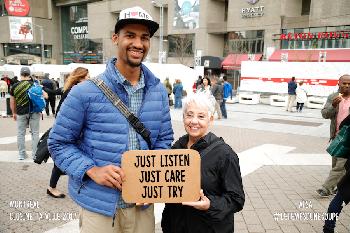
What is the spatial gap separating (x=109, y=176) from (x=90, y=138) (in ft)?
1.01

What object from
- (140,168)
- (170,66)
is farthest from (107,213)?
(170,66)

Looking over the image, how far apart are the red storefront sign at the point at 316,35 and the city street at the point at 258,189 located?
2592 centimetres

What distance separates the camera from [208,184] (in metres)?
2.08

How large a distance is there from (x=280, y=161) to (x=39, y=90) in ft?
18.1

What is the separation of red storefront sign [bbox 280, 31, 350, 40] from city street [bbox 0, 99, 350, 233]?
2592 centimetres

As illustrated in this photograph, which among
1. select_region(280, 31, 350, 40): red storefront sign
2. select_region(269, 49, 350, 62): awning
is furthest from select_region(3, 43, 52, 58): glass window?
select_region(280, 31, 350, 40): red storefront sign

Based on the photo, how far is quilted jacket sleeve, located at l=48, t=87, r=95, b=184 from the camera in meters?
1.98

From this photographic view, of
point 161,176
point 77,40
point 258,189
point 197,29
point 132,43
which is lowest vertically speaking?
point 258,189

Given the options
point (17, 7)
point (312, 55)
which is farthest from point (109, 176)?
point (17, 7)

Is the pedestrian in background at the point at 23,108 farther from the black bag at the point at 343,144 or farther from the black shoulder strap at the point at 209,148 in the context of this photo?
the black bag at the point at 343,144

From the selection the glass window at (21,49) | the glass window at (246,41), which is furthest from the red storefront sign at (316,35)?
the glass window at (21,49)

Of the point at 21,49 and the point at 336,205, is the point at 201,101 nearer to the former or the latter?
the point at 336,205

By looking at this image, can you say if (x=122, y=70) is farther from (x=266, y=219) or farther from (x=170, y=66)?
(x=170, y=66)

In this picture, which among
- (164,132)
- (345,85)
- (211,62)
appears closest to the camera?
(164,132)
